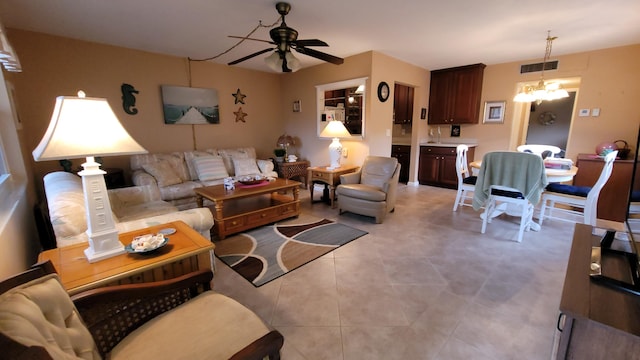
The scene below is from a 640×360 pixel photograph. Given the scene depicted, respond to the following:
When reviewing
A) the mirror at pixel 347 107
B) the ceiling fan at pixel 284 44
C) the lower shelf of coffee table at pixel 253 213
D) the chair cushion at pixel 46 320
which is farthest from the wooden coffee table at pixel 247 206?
the mirror at pixel 347 107

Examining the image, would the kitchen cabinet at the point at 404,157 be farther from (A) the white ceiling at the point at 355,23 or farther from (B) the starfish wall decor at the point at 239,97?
(B) the starfish wall decor at the point at 239,97

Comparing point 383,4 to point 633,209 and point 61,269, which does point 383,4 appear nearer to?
point 633,209

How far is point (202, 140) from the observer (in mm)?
4898

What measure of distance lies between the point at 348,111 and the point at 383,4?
3455 millimetres

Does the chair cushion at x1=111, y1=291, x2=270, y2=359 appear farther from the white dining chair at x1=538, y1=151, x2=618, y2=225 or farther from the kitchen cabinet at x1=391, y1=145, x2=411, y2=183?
the kitchen cabinet at x1=391, y1=145, x2=411, y2=183

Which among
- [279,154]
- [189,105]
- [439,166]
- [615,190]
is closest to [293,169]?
[279,154]

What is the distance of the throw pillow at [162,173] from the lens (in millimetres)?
3823

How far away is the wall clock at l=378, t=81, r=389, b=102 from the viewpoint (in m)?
4.36

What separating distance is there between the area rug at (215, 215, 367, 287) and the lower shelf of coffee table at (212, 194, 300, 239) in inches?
3.5

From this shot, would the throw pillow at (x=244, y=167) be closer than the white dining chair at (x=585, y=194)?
No

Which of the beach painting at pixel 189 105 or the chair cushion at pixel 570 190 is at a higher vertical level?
the beach painting at pixel 189 105

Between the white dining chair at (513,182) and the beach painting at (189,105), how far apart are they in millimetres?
4482

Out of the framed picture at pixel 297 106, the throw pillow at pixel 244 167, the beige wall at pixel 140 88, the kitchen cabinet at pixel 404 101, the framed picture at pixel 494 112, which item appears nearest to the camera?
the beige wall at pixel 140 88

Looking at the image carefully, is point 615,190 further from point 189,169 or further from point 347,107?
point 189,169
